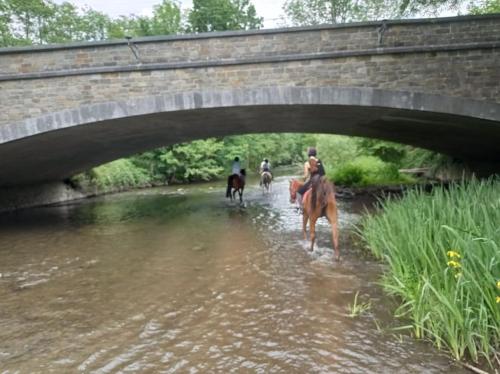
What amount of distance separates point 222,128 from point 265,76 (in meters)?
5.45

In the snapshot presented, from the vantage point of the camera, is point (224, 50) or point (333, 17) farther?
point (333, 17)

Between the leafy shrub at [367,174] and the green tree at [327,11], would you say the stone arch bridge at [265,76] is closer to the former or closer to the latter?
the leafy shrub at [367,174]

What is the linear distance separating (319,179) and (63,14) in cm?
3943

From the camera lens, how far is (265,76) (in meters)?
9.76

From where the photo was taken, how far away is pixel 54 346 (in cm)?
383

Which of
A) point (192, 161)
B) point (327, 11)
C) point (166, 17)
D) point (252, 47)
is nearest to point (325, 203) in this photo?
point (252, 47)

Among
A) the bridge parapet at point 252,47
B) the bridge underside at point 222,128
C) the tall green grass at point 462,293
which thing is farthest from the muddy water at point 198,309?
the bridge parapet at point 252,47

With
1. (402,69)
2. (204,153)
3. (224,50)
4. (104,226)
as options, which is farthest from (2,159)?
(204,153)

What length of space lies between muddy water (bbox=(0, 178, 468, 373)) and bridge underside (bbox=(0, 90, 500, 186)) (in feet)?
10.4

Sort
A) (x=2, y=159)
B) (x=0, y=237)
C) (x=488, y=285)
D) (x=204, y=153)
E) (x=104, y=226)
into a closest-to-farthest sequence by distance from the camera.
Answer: (x=488, y=285)
(x=0, y=237)
(x=104, y=226)
(x=2, y=159)
(x=204, y=153)

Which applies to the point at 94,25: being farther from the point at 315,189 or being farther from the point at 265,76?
the point at 315,189

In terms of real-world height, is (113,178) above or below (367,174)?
below

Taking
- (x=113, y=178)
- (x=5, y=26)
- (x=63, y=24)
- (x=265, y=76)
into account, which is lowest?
(x=113, y=178)

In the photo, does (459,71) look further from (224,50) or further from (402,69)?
(224,50)
